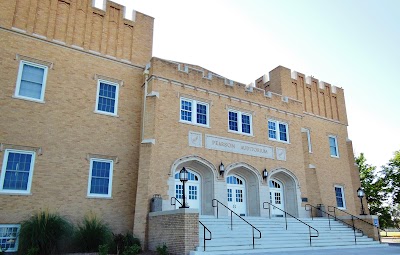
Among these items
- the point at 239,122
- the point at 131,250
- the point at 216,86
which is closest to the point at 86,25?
the point at 216,86

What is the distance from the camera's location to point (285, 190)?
23.2m

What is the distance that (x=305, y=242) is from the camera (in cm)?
1653

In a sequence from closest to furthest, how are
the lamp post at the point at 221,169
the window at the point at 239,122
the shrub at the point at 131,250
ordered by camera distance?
the shrub at the point at 131,250 → the lamp post at the point at 221,169 → the window at the point at 239,122

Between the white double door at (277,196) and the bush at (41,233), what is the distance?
1336cm

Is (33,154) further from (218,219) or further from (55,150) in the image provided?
(218,219)

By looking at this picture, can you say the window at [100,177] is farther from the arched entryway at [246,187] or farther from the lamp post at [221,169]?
the arched entryway at [246,187]

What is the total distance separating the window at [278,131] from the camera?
75.4 feet

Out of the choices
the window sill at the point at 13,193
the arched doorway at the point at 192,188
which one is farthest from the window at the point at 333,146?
the window sill at the point at 13,193

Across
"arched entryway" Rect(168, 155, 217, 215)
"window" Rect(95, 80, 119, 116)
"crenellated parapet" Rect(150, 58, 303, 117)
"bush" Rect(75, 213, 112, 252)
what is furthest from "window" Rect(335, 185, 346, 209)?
"bush" Rect(75, 213, 112, 252)

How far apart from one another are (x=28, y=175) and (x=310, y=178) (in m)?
18.0

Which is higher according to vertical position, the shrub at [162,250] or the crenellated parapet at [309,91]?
the crenellated parapet at [309,91]

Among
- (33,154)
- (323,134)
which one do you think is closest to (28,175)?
(33,154)

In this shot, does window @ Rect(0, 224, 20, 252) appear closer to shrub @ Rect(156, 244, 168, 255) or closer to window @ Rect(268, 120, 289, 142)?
shrub @ Rect(156, 244, 168, 255)

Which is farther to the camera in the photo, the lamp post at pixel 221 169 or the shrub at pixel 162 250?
the lamp post at pixel 221 169
